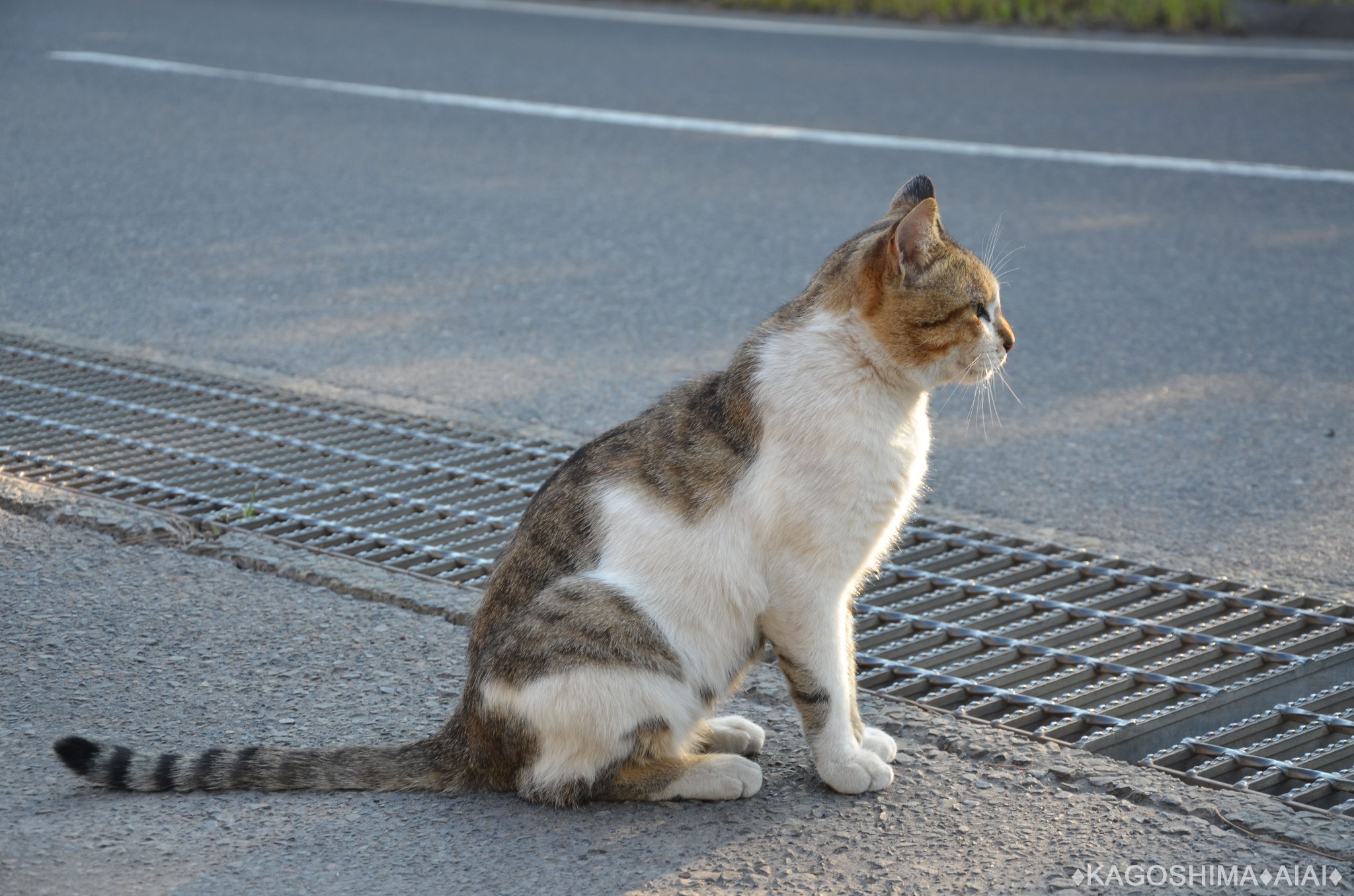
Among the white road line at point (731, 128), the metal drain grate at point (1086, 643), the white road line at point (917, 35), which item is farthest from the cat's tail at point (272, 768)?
the white road line at point (917, 35)

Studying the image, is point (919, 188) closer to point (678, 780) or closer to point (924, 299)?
point (924, 299)

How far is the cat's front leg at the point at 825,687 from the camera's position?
8.32ft

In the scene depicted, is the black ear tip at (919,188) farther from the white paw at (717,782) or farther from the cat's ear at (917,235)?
the white paw at (717,782)

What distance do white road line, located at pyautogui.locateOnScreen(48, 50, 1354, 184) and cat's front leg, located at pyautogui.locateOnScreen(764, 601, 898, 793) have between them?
17.3 ft

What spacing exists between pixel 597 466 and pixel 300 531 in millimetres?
1320

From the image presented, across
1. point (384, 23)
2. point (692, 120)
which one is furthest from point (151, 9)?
point (692, 120)

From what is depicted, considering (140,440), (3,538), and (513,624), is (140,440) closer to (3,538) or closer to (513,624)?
(3,538)

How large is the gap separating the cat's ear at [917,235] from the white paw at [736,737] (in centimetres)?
99

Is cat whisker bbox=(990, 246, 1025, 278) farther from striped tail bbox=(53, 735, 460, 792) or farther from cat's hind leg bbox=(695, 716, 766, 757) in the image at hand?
striped tail bbox=(53, 735, 460, 792)

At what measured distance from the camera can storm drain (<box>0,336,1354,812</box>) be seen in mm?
2887

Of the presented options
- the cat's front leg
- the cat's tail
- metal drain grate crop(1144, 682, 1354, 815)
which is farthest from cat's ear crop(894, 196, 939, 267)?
the cat's tail

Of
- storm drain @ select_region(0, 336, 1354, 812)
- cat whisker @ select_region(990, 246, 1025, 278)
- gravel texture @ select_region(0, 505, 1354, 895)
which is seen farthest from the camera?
cat whisker @ select_region(990, 246, 1025, 278)

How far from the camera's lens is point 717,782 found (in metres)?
2.55

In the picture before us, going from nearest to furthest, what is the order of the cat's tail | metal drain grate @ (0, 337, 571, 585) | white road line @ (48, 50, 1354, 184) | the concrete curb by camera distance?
1. the cat's tail
2. the concrete curb
3. metal drain grate @ (0, 337, 571, 585)
4. white road line @ (48, 50, 1354, 184)
